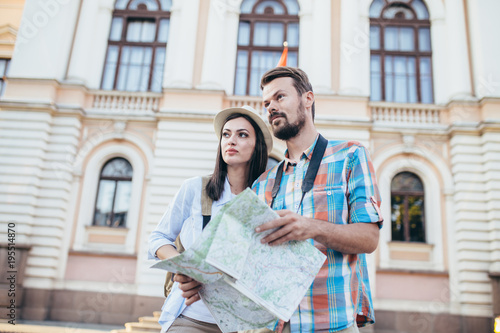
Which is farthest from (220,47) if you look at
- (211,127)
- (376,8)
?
(376,8)

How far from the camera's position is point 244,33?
1188 centimetres

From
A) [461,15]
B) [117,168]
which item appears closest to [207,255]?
[117,168]

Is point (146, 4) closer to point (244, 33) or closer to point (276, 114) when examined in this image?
point (244, 33)

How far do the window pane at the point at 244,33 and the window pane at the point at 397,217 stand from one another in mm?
6377

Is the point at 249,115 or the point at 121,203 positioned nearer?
the point at 249,115

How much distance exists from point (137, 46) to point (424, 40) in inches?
349

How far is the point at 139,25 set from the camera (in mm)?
12023

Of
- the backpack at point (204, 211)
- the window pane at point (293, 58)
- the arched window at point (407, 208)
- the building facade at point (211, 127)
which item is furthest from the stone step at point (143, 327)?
the window pane at point (293, 58)

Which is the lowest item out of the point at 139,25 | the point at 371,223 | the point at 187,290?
the point at 187,290

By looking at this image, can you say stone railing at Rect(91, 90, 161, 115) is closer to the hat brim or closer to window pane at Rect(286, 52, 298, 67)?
window pane at Rect(286, 52, 298, 67)

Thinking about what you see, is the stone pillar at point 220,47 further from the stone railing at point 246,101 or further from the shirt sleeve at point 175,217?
the shirt sleeve at point 175,217

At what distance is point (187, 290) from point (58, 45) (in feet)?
37.4

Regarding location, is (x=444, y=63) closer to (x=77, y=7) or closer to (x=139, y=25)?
(x=139, y=25)

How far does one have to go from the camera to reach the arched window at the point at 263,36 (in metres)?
11.6
